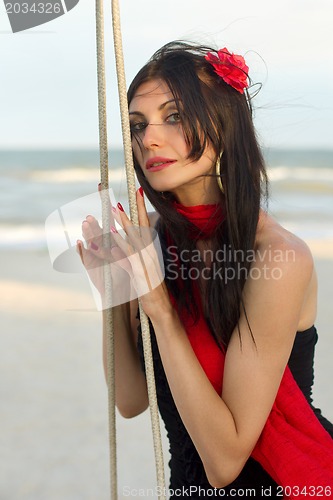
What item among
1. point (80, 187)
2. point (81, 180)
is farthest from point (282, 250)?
point (81, 180)

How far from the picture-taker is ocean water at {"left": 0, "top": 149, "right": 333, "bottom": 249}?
9.04 meters

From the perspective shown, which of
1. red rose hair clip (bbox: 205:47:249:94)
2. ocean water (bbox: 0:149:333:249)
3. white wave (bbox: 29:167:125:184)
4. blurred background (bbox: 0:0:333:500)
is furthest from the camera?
white wave (bbox: 29:167:125:184)

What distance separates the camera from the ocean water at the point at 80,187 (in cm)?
904

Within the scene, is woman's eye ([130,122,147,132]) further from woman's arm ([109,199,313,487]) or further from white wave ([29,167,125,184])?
white wave ([29,167,125,184])

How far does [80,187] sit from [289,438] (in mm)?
10368

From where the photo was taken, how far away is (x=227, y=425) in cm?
129

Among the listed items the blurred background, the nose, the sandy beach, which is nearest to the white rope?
the nose

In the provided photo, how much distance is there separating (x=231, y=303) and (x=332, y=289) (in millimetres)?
4917

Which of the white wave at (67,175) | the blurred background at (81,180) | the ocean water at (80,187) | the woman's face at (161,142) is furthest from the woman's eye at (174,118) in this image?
the white wave at (67,175)

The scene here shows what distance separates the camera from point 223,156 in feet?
4.73

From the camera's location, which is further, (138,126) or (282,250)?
(138,126)

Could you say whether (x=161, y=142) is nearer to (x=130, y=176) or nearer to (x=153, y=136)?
Answer: (x=153, y=136)

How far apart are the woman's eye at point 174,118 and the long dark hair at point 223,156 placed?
0.02 metres

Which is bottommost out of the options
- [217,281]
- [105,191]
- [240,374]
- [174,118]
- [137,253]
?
[240,374]
